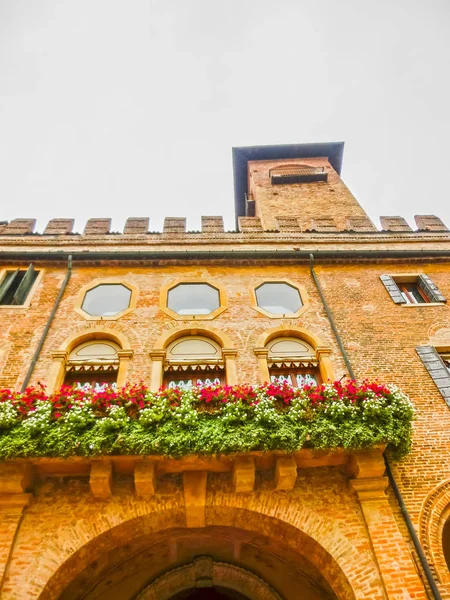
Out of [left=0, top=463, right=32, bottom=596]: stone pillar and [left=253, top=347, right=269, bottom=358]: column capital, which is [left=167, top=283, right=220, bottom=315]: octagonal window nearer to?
[left=253, top=347, right=269, bottom=358]: column capital

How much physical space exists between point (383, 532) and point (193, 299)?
6.58 m

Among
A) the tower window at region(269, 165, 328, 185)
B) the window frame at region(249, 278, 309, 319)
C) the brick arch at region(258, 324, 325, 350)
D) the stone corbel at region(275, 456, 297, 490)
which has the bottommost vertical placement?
the stone corbel at region(275, 456, 297, 490)

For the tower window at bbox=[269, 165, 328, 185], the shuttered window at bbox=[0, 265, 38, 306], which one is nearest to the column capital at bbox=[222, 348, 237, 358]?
the shuttered window at bbox=[0, 265, 38, 306]

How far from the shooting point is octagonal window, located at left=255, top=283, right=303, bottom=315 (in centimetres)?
1056

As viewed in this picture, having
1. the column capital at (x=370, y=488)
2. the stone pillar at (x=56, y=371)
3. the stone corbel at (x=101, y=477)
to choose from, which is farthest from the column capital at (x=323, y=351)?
the stone pillar at (x=56, y=371)

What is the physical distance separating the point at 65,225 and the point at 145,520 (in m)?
10.5

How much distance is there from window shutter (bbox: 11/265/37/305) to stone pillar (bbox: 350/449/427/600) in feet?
27.7

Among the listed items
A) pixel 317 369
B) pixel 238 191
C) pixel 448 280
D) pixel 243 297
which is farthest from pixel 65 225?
pixel 238 191

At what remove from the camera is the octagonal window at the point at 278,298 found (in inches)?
416

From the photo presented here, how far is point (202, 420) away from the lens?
6.68 m

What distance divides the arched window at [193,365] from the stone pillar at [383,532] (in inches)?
127

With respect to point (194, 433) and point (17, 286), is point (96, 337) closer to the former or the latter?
point (17, 286)

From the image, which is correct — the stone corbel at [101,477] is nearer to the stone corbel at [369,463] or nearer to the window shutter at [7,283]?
the stone corbel at [369,463]

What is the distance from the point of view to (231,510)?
6730 millimetres
